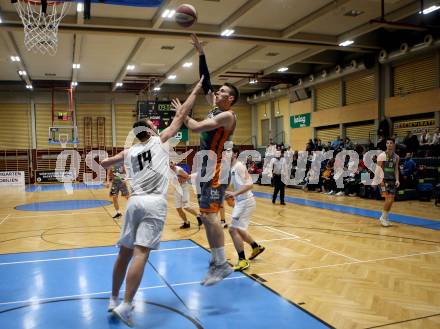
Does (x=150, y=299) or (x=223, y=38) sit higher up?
(x=223, y=38)

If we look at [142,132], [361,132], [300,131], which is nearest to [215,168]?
[142,132]

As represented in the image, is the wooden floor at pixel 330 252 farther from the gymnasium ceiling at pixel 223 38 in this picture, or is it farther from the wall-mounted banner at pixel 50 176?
the wall-mounted banner at pixel 50 176

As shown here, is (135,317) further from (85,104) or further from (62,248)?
(85,104)

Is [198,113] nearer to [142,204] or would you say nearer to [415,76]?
[415,76]

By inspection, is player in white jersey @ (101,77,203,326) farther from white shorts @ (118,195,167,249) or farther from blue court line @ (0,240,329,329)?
blue court line @ (0,240,329,329)


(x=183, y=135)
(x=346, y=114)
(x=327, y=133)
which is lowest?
(x=327, y=133)

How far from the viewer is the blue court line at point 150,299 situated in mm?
3842

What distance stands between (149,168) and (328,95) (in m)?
19.0

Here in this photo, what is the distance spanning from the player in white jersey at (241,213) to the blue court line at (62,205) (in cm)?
→ 859

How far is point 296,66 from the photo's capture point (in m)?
21.8

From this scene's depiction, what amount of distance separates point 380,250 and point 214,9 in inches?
357

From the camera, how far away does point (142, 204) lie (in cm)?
377

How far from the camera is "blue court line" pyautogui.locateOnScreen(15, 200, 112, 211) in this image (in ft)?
43.3

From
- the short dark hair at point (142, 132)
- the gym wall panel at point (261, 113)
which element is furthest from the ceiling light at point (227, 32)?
the gym wall panel at point (261, 113)
